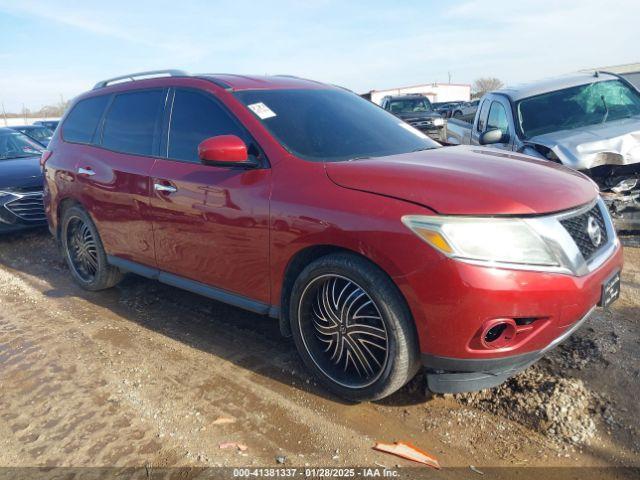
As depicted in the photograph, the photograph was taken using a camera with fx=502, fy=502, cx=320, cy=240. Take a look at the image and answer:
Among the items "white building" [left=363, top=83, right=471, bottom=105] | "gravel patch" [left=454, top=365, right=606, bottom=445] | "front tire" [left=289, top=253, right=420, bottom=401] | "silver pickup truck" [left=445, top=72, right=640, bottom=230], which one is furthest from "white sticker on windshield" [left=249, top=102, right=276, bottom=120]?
"white building" [left=363, top=83, right=471, bottom=105]

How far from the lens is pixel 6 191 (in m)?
6.77

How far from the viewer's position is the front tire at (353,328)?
2.52 m

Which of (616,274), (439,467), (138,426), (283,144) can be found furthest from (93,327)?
(616,274)

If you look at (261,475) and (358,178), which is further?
(358,178)

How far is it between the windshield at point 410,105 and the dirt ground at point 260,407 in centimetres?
1327

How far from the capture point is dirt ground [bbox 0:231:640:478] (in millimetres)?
2490

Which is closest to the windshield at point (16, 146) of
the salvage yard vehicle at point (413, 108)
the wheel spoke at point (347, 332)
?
the wheel spoke at point (347, 332)

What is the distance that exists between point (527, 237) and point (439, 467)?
1156mm

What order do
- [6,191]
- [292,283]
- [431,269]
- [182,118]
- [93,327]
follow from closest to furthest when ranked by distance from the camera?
1. [431,269]
2. [292,283]
3. [182,118]
4. [93,327]
5. [6,191]

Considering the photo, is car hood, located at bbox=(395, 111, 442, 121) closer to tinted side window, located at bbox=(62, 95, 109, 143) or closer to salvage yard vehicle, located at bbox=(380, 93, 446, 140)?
salvage yard vehicle, located at bbox=(380, 93, 446, 140)

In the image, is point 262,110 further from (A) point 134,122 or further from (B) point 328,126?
(A) point 134,122

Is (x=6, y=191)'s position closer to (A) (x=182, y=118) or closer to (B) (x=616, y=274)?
(A) (x=182, y=118)

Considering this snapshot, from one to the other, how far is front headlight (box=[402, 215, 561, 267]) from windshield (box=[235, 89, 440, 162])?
3.13ft

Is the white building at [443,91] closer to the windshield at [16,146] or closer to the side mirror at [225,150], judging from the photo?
the windshield at [16,146]
